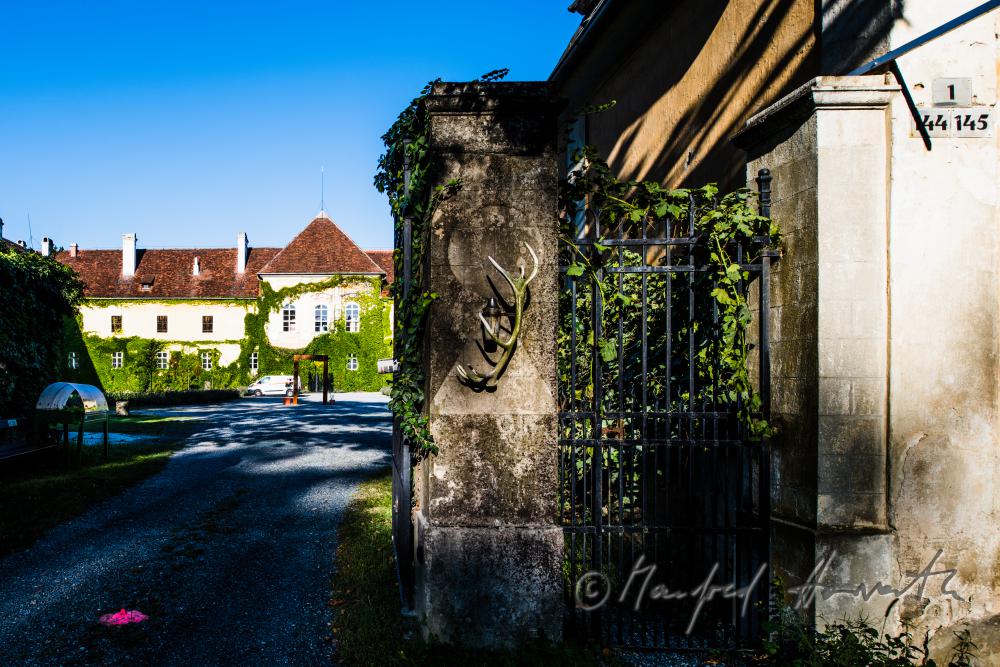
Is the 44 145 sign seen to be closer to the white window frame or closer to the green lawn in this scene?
the green lawn

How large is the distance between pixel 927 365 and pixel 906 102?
5.01 ft

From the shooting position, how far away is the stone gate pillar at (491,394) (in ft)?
12.7

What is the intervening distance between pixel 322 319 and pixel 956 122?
39.0 meters

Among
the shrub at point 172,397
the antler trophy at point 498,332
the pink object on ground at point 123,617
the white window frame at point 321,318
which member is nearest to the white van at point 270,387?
the shrub at point 172,397

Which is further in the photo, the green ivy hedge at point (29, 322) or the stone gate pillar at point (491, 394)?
the green ivy hedge at point (29, 322)

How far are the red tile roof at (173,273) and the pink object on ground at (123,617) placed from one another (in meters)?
39.4

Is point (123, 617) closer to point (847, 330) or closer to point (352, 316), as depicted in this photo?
point (847, 330)

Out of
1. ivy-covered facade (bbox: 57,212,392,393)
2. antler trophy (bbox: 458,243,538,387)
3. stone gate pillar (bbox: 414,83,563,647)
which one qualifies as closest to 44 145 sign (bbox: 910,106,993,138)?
stone gate pillar (bbox: 414,83,563,647)

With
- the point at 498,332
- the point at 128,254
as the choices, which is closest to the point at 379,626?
the point at 498,332

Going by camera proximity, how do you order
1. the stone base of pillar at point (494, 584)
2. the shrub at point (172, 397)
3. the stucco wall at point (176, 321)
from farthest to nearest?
the stucco wall at point (176, 321), the shrub at point (172, 397), the stone base of pillar at point (494, 584)

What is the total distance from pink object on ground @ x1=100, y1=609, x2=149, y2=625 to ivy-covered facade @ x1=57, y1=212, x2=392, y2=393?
116 ft

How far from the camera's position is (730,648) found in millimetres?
4059

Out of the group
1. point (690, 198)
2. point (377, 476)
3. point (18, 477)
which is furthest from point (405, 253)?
point (18, 477)

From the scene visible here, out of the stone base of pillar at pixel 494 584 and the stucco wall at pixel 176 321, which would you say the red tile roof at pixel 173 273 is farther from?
the stone base of pillar at pixel 494 584
